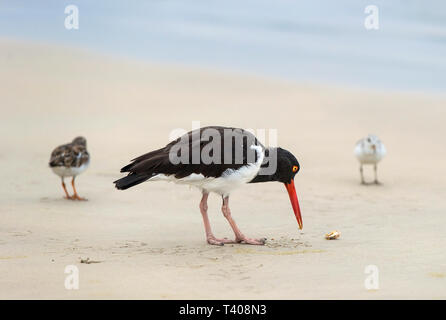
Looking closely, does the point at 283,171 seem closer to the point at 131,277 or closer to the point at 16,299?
the point at 131,277

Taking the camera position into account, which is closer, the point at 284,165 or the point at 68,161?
the point at 284,165

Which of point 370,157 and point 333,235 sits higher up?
point 370,157

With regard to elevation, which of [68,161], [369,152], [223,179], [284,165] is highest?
[369,152]

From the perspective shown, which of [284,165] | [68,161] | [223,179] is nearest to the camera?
[223,179]

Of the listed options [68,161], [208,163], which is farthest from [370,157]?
[208,163]

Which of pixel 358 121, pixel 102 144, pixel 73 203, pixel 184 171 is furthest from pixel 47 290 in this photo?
pixel 358 121

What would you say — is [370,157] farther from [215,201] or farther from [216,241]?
[216,241]

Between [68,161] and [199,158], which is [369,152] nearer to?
[68,161]

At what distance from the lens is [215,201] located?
1130cm

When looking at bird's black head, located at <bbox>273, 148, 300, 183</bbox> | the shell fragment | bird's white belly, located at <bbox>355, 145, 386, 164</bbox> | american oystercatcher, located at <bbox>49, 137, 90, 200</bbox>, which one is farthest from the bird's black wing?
bird's white belly, located at <bbox>355, 145, 386, 164</bbox>

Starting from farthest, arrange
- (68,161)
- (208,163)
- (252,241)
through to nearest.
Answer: (68,161), (252,241), (208,163)

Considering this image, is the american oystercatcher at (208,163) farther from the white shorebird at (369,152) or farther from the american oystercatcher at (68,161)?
the white shorebird at (369,152)

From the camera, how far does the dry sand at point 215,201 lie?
249 inches

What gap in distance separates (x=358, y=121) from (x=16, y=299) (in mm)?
15891
